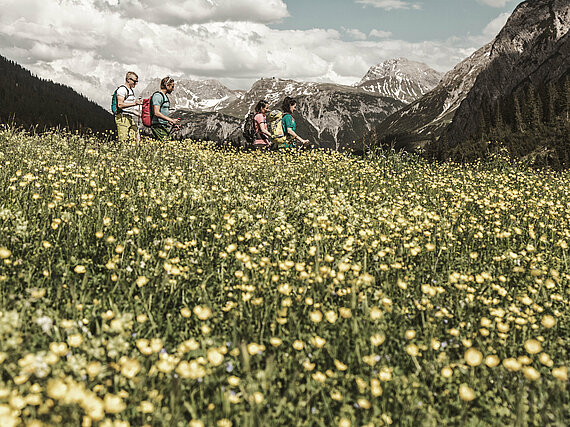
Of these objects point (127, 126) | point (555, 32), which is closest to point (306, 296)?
point (127, 126)

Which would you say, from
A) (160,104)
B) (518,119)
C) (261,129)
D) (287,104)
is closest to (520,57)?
(518,119)

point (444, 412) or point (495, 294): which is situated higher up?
point (495, 294)

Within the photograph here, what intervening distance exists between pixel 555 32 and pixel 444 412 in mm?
184408

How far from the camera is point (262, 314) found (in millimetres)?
3369

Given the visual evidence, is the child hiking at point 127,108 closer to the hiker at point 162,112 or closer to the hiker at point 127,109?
the hiker at point 127,109

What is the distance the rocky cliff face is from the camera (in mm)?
136250

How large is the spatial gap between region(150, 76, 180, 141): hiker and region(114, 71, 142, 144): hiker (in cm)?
46

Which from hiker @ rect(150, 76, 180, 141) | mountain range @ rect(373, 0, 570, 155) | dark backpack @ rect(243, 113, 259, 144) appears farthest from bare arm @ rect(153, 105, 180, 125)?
mountain range @ rect(373, 0, 570, 155)

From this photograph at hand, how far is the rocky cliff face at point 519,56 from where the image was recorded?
136 m

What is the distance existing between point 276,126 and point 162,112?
3658mm

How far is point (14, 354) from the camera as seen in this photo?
7.52ft

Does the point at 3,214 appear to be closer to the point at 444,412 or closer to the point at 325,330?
the point at 325,330

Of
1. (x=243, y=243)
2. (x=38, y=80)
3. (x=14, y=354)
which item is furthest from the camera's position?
(x=38, y=80)

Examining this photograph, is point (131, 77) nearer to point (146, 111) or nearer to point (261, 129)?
point (146, 111)
